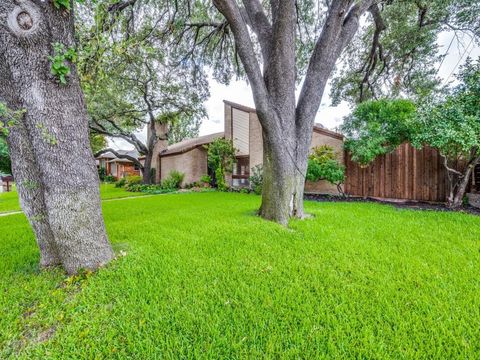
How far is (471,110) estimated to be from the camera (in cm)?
496

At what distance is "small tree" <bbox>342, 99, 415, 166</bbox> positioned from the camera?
673cm

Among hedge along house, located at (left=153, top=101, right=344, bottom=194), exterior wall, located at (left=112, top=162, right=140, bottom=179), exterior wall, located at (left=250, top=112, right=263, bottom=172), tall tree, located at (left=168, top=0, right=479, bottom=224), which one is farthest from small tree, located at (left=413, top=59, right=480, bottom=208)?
exterior wall, located at (left=112, top=162, right=140, bottom=179)

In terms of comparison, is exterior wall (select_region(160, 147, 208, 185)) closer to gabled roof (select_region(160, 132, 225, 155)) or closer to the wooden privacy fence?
gabled roof (select_region(160, 132, 225, 155))

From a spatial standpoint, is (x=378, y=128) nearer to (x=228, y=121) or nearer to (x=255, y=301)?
(x=255, y=301)

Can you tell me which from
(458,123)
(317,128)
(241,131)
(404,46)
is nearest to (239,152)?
(241,131)

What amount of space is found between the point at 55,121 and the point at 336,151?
369 inches

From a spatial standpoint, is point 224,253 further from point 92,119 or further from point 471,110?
point 92,119

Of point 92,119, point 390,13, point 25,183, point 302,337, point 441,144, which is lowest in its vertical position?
point 302,337

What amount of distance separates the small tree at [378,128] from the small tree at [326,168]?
80cm

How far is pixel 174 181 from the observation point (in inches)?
564

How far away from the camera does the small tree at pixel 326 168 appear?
8.09m

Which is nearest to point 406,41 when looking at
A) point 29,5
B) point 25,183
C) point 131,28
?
point 131,28

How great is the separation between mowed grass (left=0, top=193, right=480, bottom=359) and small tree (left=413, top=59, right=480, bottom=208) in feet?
8.84

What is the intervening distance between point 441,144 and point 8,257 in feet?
28.8
